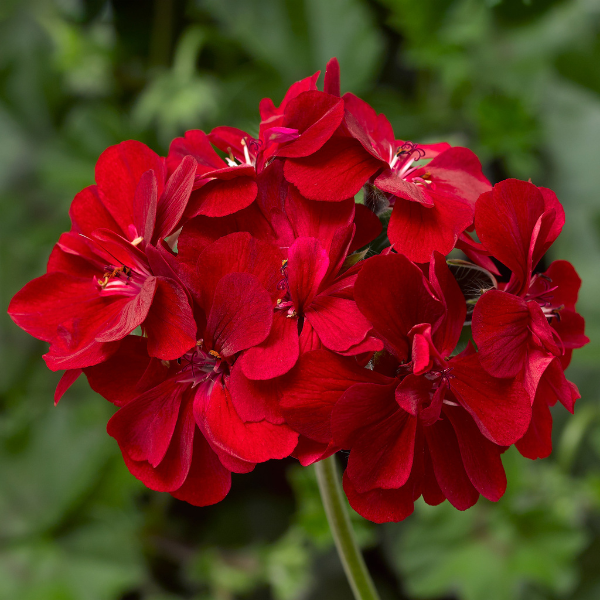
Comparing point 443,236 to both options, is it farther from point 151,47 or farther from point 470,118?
point 151,47

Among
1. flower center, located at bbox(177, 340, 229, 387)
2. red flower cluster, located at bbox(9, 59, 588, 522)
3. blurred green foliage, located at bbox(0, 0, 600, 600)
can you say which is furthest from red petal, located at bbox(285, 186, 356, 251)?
blurred green foliage, located at bbox(0, 0, 600, 600)

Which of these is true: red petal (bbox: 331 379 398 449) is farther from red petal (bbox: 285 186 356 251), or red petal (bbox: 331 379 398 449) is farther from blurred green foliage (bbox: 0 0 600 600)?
blurred green foliage (bbox: 0 0 600 600)

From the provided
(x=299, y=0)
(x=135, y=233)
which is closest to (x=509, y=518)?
(x=135, y=233)

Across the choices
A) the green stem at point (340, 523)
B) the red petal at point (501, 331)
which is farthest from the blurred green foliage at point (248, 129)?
the red petal at point (501, 331)

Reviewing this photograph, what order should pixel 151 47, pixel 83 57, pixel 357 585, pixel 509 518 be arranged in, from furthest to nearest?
pixel 151 47 < pixel 83 57 < pixel 509 518 < pixel 357 585

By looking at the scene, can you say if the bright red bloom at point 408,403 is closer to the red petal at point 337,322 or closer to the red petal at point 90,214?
the red petal at point 337,322

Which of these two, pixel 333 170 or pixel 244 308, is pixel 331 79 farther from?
pixel 244 308
